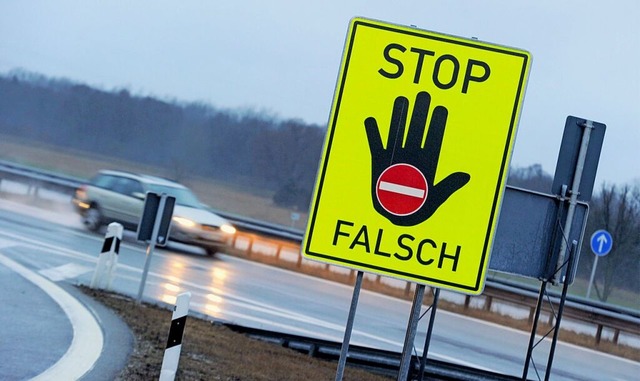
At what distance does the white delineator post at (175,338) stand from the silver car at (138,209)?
16.2m

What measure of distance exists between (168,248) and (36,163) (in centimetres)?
A: 2000

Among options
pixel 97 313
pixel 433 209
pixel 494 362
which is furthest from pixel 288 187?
pixel 433 209

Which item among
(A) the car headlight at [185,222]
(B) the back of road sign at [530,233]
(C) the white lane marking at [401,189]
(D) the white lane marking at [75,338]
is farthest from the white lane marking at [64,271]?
(C) the white lane marking at [401,189]

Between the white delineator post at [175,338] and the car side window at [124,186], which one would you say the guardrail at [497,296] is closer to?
the car side window at [124,186]

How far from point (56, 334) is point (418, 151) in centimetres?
610

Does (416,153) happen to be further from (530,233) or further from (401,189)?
(530,233)

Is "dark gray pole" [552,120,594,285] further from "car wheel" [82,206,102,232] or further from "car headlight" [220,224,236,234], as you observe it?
"car wheel" [82,206,102,232]

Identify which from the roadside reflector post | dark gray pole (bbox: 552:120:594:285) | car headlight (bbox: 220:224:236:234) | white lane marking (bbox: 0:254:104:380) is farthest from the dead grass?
car headlight (bbox: 220:224:236:234)

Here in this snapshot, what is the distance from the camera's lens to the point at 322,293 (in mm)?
20953

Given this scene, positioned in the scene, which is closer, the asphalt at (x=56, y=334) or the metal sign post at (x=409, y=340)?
the metal sign post at (x=409, y=340)

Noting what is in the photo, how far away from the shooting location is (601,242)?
25281 mm

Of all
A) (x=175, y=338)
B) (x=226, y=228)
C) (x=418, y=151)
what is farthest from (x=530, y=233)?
(x=226, y=228)

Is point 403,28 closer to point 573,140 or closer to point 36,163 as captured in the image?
point 573,140

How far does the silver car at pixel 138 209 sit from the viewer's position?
2358cm
